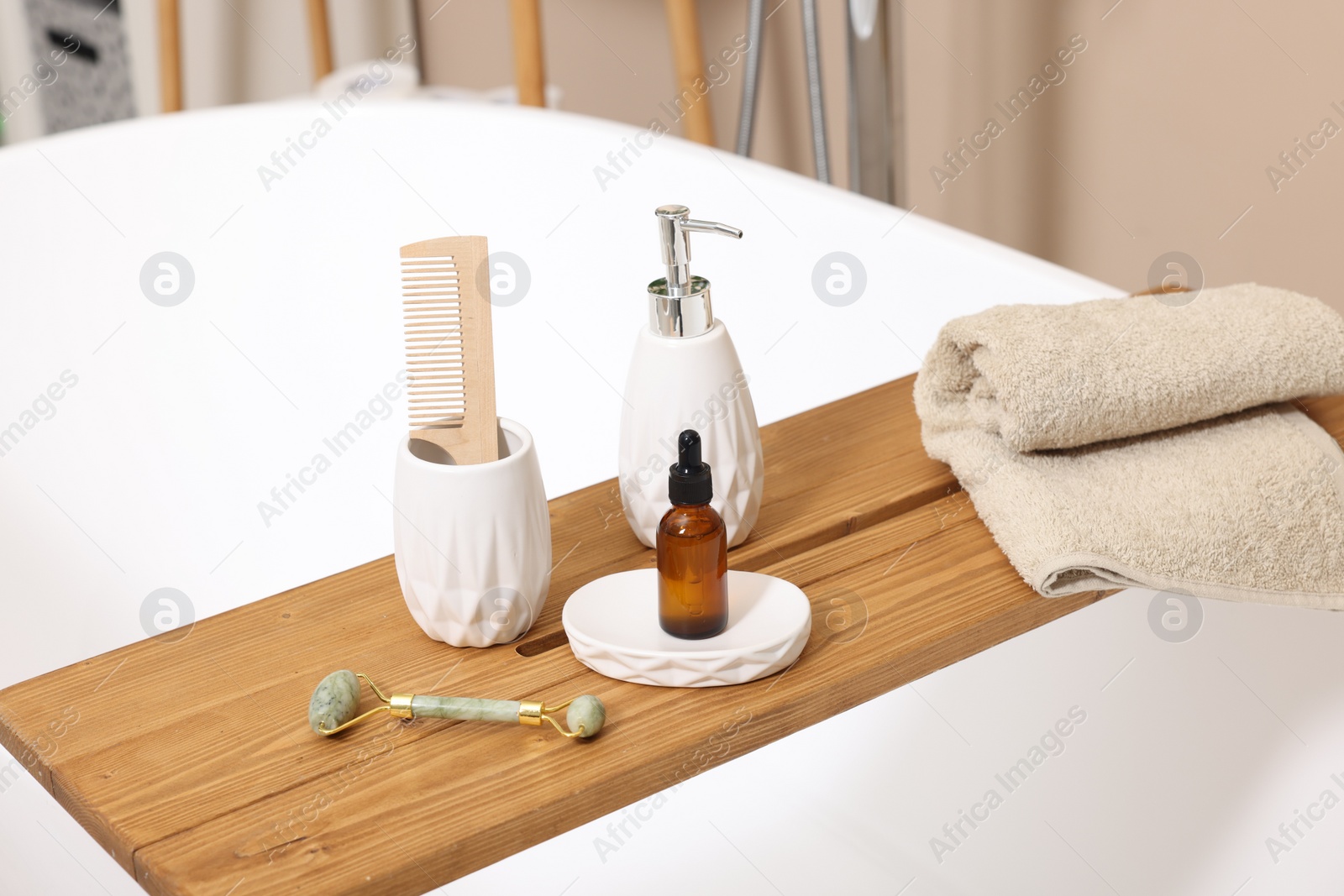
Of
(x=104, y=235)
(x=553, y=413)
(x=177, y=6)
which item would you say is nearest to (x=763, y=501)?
(x=553, y=413)

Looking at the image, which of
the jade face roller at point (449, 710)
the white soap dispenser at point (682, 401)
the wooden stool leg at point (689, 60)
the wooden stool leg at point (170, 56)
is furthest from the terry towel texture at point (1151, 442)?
the wooden stool leg at point (170, 56)

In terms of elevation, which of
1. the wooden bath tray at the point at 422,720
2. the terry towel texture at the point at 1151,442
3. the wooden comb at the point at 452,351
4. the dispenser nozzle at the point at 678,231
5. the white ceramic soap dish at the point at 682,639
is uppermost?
the dispenser nozzle at the point at 678,231

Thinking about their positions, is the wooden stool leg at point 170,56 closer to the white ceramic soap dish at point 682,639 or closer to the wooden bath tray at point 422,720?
the wooden bath tray at point 422,720

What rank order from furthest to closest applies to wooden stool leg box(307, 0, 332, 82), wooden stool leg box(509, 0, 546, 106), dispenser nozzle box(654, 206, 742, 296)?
wooden stool leg box(307, 0, 332, 82), wooden stool leg box(509, 0, 546, 106), dispenser nozzle box(654, 206, 742, 296)

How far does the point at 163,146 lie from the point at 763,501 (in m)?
0.85

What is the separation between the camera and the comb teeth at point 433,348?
586 mm

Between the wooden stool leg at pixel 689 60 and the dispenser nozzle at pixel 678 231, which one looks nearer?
the dispenser nozzle at pixel 678 231

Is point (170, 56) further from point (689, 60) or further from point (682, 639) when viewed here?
point (682, 639)

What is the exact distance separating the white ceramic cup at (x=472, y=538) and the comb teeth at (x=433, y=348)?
2 centimetres

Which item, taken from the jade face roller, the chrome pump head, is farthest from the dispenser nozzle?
the jade face roller

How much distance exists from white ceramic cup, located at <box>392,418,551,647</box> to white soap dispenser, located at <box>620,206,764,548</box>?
0.26ft

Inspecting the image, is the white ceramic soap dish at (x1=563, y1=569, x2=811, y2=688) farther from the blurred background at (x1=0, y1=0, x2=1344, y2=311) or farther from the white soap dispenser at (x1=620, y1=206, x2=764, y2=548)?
the blurred background at (x1=0, y1=0, x2=1344, y2=311)

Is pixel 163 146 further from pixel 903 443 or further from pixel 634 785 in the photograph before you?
pixel 634 785

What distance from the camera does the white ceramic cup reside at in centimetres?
57
